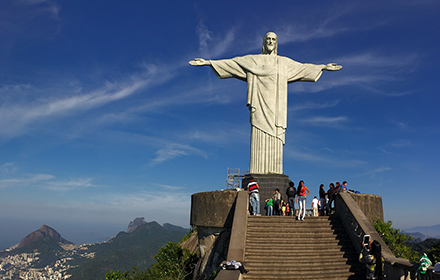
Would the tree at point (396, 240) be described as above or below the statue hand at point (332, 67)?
below

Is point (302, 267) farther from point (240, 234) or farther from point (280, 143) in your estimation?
point (280, 143)

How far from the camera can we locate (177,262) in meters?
14.6

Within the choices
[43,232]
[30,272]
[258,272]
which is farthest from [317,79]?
[43,232]

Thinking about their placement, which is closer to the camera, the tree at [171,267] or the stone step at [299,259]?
the stone step at [299,259]

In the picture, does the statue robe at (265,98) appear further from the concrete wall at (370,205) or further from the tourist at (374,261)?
the tourist at (374,261)

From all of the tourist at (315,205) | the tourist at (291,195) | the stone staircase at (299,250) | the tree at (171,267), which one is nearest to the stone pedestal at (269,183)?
the tourist at (291,195)

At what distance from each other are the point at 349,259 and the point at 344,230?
4.60 feet

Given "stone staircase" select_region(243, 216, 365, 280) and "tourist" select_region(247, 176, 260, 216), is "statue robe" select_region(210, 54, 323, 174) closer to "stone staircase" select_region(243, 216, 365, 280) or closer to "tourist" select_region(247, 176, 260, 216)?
"tourist" select_region(247, 176, 260, 216)

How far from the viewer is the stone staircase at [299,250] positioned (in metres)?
8.62

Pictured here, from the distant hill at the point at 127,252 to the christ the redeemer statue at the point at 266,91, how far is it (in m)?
52.8

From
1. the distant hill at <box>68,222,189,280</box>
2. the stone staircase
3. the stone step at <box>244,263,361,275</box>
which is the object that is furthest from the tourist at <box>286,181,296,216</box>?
the distant hill at <box>68,222,189,280</box>

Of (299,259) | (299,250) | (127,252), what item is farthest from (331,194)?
(127,252)

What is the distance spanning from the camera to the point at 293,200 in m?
12.5

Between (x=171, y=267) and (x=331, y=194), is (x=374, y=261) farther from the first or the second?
(x=171, y=267)
